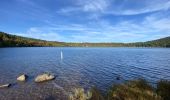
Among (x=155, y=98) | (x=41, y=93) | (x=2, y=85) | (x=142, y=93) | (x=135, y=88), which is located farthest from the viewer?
(x=2, y=85)

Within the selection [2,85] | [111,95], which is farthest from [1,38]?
[111,95]

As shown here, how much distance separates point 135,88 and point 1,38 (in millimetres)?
201358

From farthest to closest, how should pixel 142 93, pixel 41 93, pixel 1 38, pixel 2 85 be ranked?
pixel 1 38 → pixel 2 85 → pixel 41 93 → pixel 142 93

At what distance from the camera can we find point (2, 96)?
91.4 ft

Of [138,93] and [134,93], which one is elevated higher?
[138,93]

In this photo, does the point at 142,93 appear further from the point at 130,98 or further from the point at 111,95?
the point at 111,95

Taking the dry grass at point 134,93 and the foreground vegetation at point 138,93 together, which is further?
the foreground vegetation at point 138,93

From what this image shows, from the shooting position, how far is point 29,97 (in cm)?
2791

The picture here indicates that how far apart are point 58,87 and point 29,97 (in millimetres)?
6940

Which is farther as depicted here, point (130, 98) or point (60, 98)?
point (60, 98)

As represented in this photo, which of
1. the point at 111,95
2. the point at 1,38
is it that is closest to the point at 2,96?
the point at 111,95

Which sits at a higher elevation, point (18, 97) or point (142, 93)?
point (142, 93)

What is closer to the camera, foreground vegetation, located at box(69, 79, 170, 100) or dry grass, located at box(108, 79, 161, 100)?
dry grass, located at box(108, 79, 161, 100)

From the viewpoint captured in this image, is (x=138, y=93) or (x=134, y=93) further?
(x=134, y=93)
